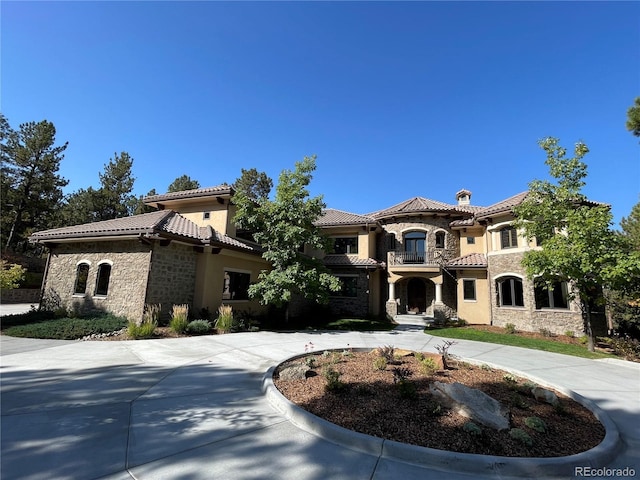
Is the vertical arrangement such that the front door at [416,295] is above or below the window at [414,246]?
below

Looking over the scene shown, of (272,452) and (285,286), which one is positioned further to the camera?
(285,286)

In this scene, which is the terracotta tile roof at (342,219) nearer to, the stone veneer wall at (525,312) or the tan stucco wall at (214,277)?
the tan stucco wall at (214,277)

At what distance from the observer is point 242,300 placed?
53.2ft

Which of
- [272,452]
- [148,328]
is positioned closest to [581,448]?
[272,452]

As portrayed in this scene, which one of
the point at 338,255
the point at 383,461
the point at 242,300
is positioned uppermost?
the point at 338,255

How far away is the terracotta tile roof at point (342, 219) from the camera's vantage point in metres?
21.5

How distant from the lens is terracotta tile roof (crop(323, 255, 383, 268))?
2061cm

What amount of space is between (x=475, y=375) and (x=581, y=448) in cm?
280

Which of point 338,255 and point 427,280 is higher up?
point 338,255

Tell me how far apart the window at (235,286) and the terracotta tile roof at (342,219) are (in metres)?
7.33

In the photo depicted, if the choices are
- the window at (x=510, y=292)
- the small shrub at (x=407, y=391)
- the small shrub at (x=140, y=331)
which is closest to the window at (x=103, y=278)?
the small shrub at (x=140, y=331)

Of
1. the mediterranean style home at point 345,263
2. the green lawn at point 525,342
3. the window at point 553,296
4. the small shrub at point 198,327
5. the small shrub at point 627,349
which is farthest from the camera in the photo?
the window at point 553,296

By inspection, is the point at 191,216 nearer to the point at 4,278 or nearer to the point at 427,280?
the point at 4,278

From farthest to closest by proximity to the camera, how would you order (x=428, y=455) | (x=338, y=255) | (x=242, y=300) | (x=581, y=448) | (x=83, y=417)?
(x=338, y=255) < (x=242, y=300) < (x=83, y=417) < (x=581, y=448) < (x=428, y=455)
